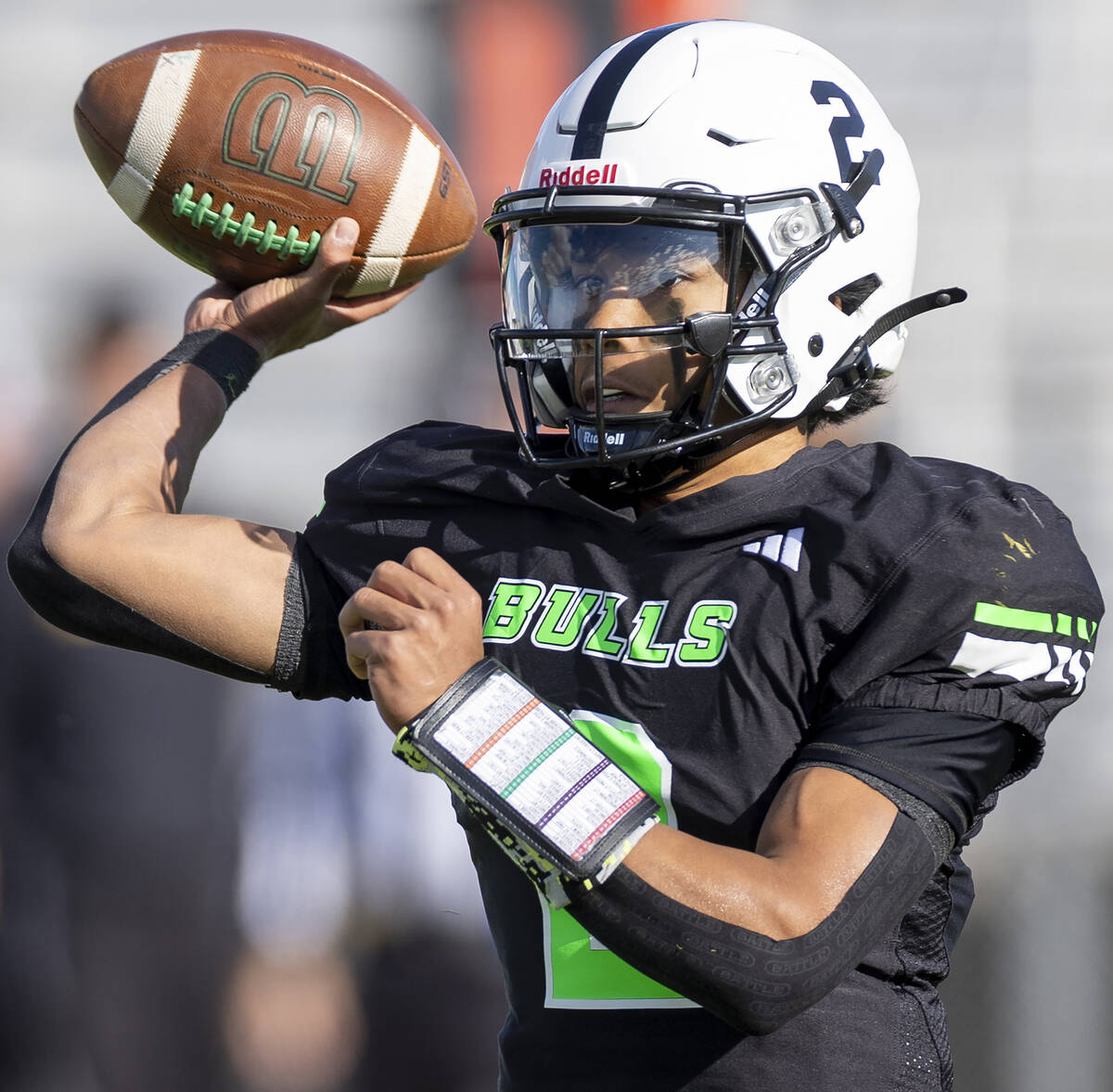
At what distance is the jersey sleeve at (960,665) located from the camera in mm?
1431

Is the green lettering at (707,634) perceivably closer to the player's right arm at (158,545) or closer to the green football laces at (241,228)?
the player's right arm at (158,545)

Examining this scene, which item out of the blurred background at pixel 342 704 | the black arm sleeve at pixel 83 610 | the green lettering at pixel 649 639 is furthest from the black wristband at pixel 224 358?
the blurred background at pixel 342 704

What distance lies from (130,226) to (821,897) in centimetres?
358

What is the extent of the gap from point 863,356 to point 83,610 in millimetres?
1065

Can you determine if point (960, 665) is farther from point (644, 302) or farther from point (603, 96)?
point (603, 96)

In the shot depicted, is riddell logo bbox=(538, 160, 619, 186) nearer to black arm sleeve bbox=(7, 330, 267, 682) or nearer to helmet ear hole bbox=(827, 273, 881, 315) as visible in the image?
helmet ear hole bbox=(827, 273, 881, 315)

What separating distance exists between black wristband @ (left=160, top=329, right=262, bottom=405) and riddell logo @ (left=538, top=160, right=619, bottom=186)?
527 mm

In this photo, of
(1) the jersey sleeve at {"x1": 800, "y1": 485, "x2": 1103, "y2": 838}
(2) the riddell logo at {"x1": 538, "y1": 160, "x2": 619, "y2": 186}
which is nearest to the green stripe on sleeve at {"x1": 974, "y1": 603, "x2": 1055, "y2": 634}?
(1) the jersey sleeve at {"x1": 800, "y1": 485, "x2": 1103, "y2": 838}

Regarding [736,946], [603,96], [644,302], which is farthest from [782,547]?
[603,96]

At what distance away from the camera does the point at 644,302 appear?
68.1 inches

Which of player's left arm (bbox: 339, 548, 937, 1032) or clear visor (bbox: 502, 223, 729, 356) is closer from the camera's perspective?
player's left arm (bbox: 339, 548, 937, 1032)

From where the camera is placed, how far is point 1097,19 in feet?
13.6

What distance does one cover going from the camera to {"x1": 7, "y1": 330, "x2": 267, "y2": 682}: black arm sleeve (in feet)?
5.98

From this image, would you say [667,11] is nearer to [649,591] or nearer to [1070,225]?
[1070,225]
